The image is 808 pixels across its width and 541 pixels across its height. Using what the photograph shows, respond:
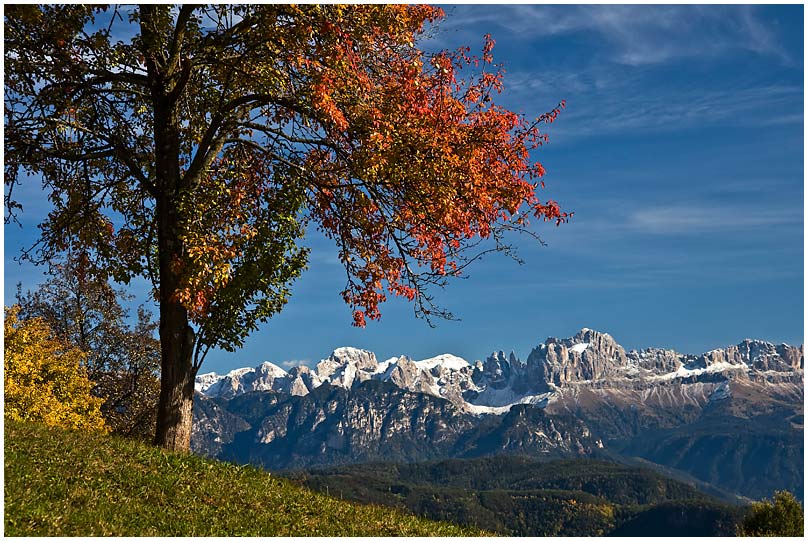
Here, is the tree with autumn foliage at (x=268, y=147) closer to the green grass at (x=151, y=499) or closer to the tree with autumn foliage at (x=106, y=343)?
the green grass at (x=151, y=499)

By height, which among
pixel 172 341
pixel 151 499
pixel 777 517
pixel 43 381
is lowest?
pixel 777 517

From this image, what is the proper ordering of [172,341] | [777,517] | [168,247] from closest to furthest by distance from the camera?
[168,247] → [172,341] → [777,517]

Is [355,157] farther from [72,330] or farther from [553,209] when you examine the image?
[72,330]

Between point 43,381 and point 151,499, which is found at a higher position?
point 43,381

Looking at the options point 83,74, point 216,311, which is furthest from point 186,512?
point 83,74

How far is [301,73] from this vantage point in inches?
866

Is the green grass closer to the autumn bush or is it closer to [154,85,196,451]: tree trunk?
[154,85,196,451]: tree trunk

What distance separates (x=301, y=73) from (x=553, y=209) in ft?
26.0

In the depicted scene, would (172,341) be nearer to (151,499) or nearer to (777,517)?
(151,499)

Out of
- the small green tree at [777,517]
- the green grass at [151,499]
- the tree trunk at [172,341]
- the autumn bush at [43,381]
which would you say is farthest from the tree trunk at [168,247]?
the small green tree at [777,517]

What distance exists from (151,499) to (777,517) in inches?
2002

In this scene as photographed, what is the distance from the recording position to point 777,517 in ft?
180

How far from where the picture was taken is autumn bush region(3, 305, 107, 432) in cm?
4366

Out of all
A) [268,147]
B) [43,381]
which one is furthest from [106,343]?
[268,147]
